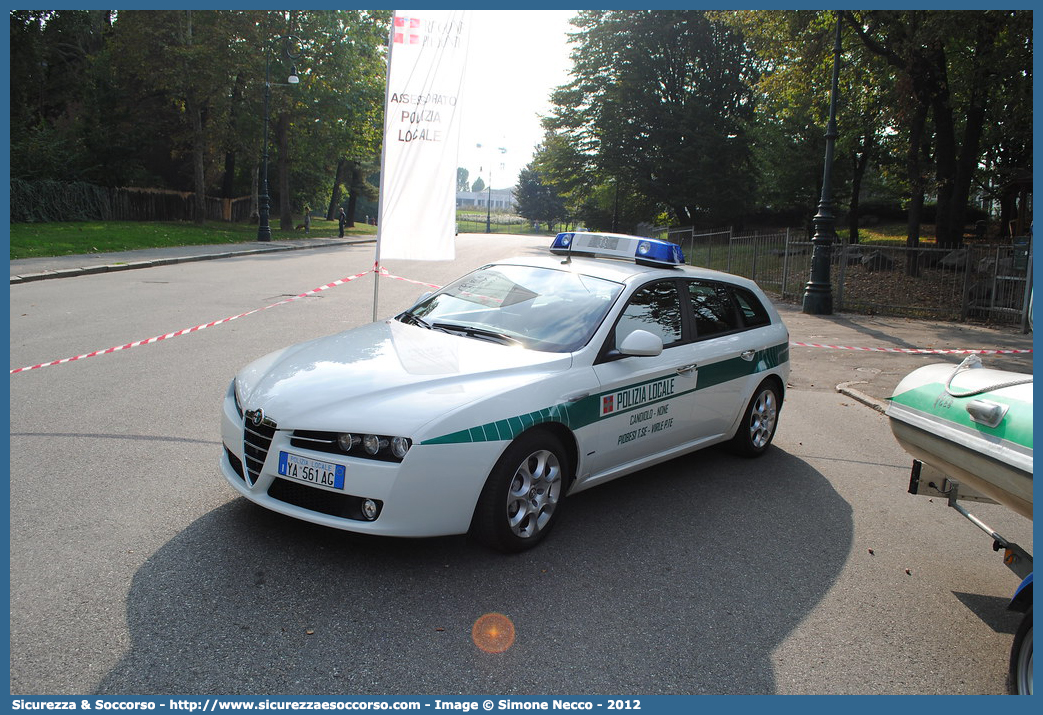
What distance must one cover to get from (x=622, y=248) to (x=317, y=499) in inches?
126

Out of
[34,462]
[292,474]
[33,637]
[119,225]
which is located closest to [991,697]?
[292,474]

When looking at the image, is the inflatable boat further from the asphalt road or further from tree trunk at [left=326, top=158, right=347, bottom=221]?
tree trunk at [left=326, top=158, right=347, bottom=221]

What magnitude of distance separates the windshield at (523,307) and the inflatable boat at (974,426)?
72.9 inches

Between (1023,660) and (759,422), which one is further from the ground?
(759,422)

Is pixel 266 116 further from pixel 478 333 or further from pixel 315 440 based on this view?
pixel 315 440

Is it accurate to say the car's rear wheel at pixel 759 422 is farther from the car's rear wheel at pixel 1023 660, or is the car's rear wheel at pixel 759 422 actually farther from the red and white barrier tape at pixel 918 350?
the red and white barrier tape at pixel 918 350

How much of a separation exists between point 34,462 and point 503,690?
12.4 ft

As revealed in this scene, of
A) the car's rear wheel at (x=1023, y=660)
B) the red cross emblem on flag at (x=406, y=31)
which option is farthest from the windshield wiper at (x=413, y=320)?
the car's rear wheel at (x=1023, y=660)

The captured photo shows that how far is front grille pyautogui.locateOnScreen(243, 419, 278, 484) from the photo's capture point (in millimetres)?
4148

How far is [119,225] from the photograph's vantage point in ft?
112

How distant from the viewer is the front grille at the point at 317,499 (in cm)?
397

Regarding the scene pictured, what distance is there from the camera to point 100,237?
88.3 ft

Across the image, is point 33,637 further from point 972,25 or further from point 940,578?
point 972,25

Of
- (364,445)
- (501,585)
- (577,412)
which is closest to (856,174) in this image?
(577,412)
